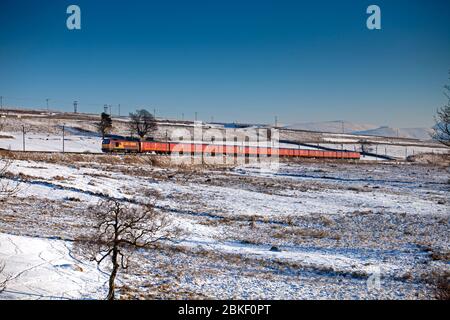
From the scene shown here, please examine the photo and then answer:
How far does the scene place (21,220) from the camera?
52.3 feet

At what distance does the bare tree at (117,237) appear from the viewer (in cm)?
759

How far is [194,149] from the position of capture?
64.8m

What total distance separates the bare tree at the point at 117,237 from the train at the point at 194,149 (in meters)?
40.8

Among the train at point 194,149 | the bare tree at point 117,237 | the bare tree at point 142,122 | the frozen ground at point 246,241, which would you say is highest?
the bare tree at point 142,122

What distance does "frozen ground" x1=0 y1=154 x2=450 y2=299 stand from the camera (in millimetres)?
10055

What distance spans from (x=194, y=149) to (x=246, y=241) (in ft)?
161

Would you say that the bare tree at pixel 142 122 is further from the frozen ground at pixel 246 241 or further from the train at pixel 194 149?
the frozen ground at pixel 246 241

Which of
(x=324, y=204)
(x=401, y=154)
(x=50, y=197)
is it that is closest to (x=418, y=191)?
(x=324, y=204)

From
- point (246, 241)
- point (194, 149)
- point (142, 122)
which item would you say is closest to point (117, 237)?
point (246, 241)

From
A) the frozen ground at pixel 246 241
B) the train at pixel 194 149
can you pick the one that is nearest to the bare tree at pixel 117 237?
the frozen ground at pixel 246 241

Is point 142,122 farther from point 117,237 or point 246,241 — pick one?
point 117,237

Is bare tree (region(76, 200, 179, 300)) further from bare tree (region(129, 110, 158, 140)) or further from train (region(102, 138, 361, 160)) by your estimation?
bare tree (region(129, 110, 158, 140))

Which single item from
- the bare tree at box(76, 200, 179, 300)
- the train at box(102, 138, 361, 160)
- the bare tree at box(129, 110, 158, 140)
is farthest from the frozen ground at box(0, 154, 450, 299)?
the bare tree at box(129, 110, 158, 140)
